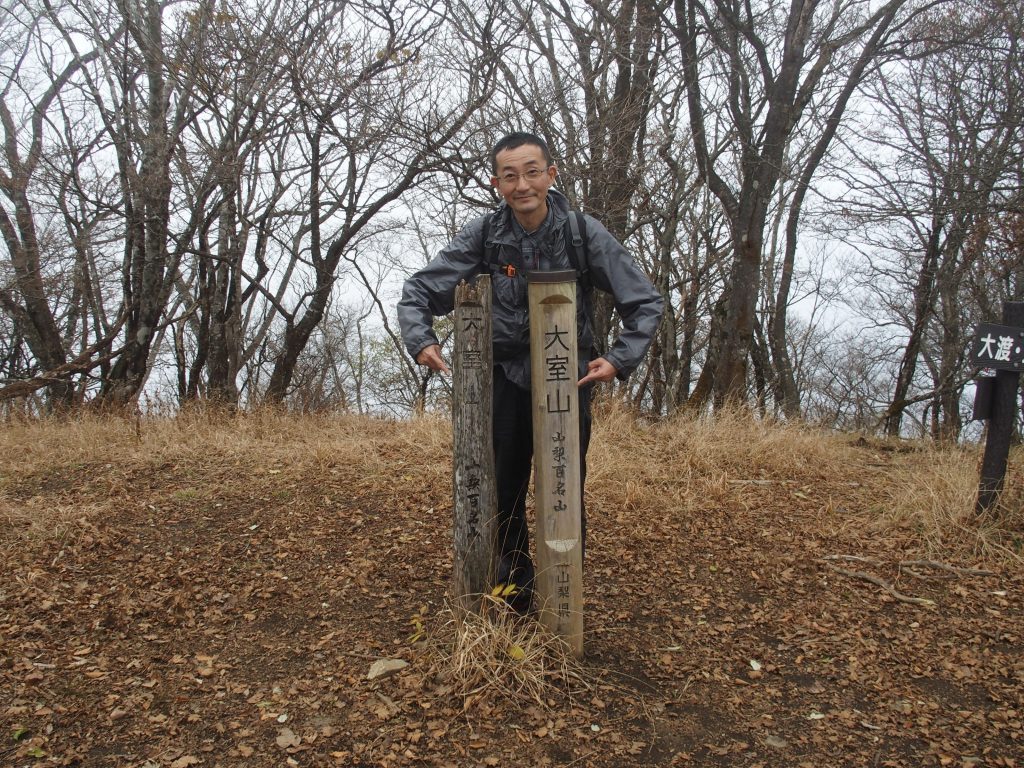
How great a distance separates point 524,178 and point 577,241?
31 cm

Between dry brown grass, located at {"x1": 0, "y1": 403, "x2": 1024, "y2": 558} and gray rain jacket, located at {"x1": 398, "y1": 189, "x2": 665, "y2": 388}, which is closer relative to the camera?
gray rain jacket, located at {"x1": 398, "y1": 189, "x2": 665, "y2": 388}

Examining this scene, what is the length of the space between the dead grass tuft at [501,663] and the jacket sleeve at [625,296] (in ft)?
3.43

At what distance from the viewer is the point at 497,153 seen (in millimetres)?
2734

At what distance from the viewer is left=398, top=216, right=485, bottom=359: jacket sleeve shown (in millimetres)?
2691

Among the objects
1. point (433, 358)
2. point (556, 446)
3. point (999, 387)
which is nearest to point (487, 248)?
point (433, 358)

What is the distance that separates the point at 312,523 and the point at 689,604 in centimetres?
225

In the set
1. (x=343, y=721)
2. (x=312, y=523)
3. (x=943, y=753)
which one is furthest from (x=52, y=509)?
(x=943, y=753)

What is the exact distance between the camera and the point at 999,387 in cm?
432

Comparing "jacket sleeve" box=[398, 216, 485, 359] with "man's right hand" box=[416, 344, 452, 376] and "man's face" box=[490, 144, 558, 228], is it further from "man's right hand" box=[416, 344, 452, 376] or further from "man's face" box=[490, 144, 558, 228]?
"man's face" box=[490, 144, 558, 228]

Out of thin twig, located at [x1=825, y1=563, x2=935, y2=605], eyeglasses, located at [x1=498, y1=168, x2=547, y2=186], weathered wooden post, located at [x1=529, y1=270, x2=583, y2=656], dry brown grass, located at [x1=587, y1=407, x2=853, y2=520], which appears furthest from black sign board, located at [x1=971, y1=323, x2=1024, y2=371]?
eyeglasses, located at [x1=498, y1=168, x2=547, y2=186]

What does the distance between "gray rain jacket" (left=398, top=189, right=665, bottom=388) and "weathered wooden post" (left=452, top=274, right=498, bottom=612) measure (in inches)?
4.4

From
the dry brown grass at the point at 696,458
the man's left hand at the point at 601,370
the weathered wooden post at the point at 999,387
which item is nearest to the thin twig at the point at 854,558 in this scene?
the weathered wooden post at the point at 999,387

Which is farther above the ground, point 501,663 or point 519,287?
point 519,287

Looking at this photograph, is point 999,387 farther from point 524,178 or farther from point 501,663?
point 501,663
